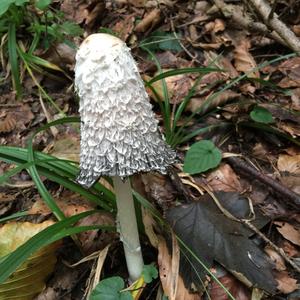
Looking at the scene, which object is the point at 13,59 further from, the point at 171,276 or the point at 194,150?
the point at 171,276

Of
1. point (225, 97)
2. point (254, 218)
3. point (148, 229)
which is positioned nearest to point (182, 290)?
point (148, 229)

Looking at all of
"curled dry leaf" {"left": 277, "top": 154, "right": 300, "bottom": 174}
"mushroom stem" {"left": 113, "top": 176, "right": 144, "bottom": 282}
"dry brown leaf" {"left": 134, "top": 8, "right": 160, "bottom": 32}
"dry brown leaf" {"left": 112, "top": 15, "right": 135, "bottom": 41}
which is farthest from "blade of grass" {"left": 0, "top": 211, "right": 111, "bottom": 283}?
"dry brown leaf" {"left": 134, "top": 8, "right": 160, "bottom": 32}

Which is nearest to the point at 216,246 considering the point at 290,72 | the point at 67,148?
the point at 67,148

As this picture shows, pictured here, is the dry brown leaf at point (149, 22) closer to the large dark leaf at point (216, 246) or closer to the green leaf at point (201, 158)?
the green leaf at point (201, 158)

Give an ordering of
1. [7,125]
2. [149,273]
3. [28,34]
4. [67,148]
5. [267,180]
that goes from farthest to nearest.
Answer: [28,34], [7,125], [67,148], [267,180], [149,273]

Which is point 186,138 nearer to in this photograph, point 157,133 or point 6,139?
point 157,133

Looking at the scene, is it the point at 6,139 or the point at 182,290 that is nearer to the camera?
the point at 182,290

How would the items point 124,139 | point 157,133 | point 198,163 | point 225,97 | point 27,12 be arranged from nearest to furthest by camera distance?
point 124,139 → point 157,133 → point 198,163 → point 225,97 → point 27,12
